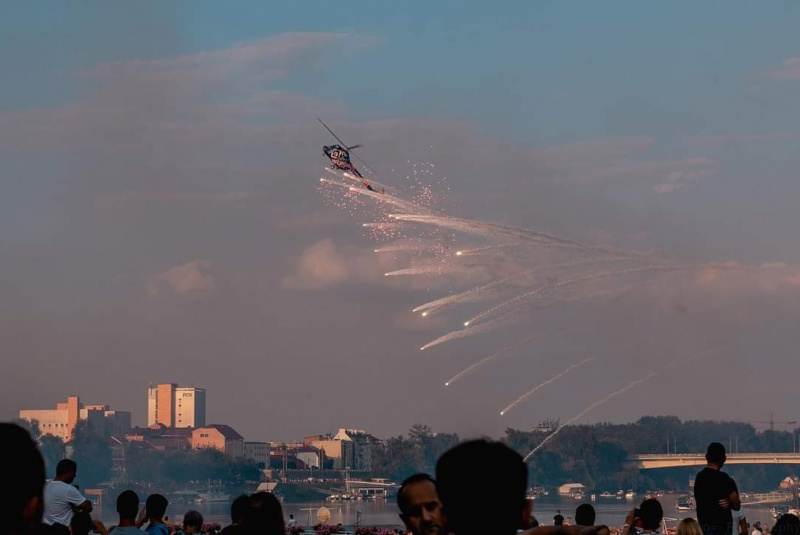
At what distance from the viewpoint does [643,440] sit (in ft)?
513

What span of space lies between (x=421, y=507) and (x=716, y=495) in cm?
773

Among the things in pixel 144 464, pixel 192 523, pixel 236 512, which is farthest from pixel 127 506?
pixel 144 464

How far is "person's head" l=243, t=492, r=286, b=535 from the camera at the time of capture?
718cm

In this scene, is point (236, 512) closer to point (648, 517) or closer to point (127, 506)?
point (127, 506)

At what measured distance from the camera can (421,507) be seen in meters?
8.02

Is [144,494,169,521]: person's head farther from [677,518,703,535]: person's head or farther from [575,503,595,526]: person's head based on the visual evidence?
[677,518,703,535]: person's head

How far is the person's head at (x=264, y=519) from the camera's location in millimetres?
7176

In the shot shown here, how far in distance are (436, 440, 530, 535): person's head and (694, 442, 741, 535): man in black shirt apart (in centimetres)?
1021

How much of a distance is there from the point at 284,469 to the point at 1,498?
183307mm

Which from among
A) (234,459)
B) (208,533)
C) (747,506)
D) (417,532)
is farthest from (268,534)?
(234,459)

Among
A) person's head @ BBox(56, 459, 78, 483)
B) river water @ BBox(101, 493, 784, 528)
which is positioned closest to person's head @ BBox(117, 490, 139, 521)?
person's head @ BBox(56, 459, 78, 483)

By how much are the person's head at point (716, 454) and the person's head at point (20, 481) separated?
1103 centimetres

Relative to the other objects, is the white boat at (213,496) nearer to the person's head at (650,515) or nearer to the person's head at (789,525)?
the person's head at (650,515)

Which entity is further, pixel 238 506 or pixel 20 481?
pixel 238 506
